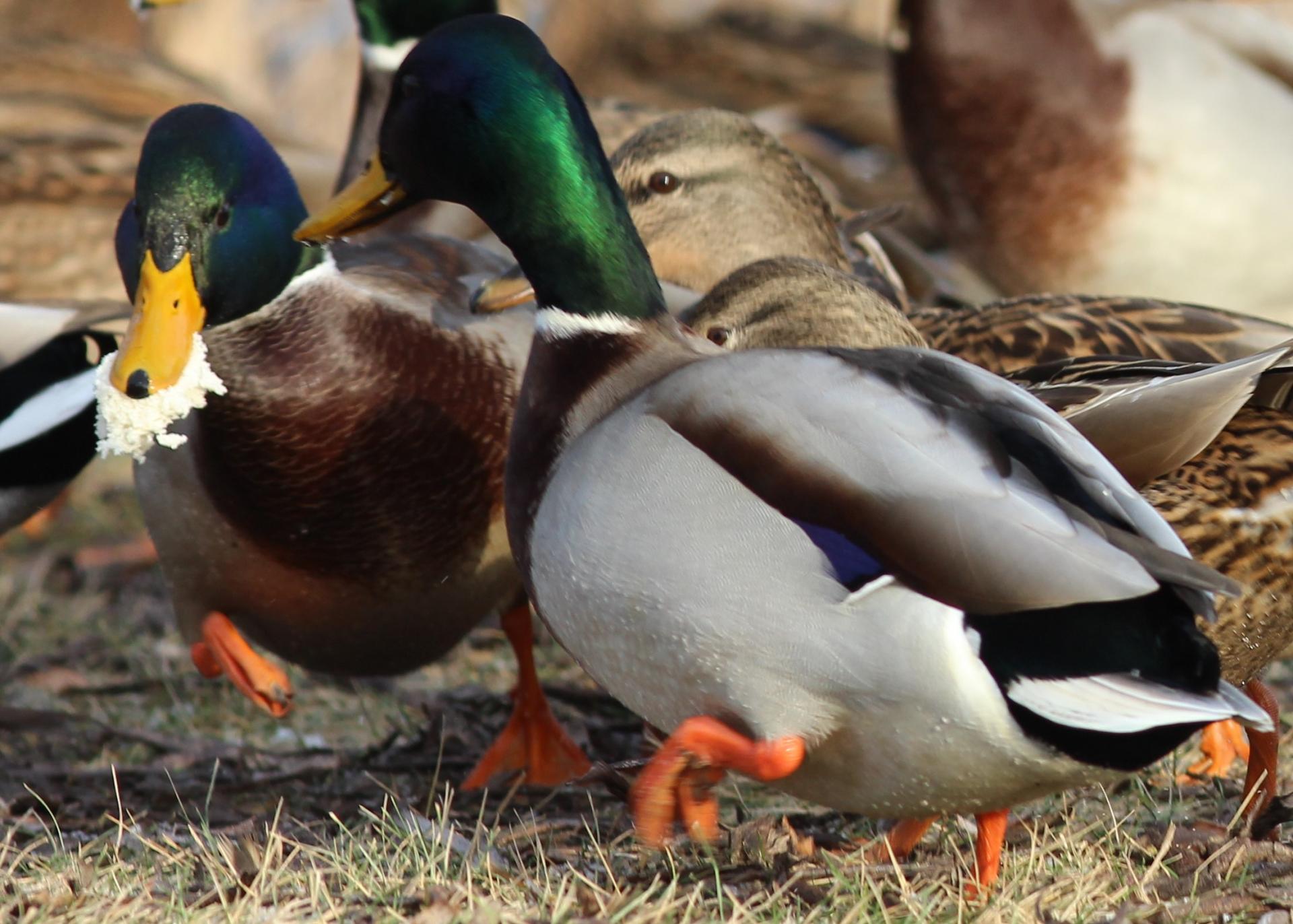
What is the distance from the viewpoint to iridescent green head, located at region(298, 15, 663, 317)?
3125 mm

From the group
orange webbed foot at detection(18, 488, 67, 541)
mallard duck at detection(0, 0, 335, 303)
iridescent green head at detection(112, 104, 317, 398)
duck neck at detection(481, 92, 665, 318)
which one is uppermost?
duck neck at detection(481, 92, 665, 318)

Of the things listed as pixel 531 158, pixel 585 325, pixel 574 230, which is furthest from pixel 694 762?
pixel 531 158

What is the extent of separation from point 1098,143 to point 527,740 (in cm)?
281

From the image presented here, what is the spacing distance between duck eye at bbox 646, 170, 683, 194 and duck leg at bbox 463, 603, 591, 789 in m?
1.05

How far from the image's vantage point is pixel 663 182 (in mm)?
4477

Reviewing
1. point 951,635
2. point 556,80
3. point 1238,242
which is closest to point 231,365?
point 556,80

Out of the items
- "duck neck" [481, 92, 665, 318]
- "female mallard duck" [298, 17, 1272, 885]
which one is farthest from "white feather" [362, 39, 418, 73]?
"female mallard duck" [298, 17, 1272, 885]

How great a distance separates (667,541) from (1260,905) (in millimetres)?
991

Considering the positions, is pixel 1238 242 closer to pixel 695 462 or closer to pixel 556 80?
pixel 556 80

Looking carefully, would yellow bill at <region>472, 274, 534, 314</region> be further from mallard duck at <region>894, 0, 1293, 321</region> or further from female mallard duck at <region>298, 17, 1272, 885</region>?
mallard duck at <region>894, 0, 1293, 321</region>

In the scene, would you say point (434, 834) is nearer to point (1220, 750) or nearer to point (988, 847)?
point (988, 847)

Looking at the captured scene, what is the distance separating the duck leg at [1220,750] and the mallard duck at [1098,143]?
2473mm

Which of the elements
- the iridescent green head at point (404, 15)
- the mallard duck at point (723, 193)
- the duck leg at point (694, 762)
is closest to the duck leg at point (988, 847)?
the duck leg at point (694, 762)

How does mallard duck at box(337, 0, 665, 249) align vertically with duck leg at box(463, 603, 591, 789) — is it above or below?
above
